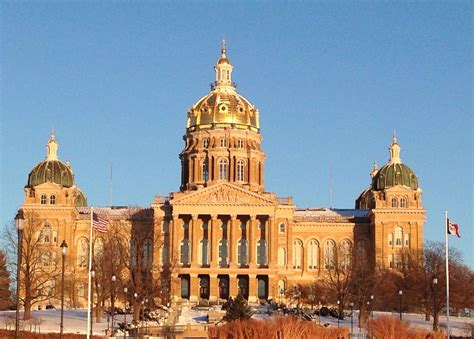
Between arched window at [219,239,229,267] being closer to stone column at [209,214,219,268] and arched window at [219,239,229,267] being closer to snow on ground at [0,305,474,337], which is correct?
stone column at [209,214,219,268]

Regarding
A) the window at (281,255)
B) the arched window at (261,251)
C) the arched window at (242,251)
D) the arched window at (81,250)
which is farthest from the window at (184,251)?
the arched window at (81,250)

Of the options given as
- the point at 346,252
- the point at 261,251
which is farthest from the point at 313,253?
the point at 261,251

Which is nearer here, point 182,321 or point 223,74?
point 182,321

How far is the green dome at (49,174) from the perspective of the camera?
13238 cm

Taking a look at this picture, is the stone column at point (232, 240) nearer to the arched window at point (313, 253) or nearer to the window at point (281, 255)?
the window at point (281, 255)

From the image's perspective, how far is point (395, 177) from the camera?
5192 inches

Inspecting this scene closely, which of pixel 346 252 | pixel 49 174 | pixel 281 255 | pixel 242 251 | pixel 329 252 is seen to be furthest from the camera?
pixel 329 252

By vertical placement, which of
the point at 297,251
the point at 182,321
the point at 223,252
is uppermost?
the point at 297,251

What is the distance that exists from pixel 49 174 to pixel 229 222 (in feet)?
79.7

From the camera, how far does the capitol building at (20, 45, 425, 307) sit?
126 meters

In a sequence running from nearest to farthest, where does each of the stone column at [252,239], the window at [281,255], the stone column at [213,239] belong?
1. the stone column at [252,239]
2. the stone column at [213,239]
3. the window at [281,255]

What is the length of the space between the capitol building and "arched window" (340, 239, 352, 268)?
19 centimetres

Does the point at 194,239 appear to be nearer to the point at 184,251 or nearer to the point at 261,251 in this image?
the point at 184,251

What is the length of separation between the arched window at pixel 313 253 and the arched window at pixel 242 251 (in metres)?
11.3
